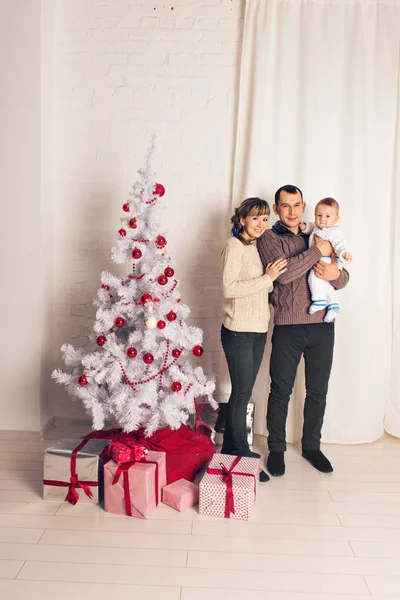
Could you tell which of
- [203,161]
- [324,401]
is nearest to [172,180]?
[203,161]

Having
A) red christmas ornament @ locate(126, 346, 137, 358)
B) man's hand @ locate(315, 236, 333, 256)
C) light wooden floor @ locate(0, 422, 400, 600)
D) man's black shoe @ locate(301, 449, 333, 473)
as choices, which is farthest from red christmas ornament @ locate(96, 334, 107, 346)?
man's black shoe @ locate(301, 449, 333, 473)

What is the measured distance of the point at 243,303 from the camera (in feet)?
9.20

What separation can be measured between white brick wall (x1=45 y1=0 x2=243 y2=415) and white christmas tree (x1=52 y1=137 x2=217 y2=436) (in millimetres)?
519

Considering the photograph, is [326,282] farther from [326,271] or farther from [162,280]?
[162,280]

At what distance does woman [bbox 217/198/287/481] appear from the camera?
8.98 ft

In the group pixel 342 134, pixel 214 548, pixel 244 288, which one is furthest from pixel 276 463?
pixel 342 134

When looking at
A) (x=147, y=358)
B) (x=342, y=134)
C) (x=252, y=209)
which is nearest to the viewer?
(x=147, y=358)

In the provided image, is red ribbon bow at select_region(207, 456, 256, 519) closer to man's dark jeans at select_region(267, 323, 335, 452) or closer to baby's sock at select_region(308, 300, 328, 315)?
man's dark jeans at select_region(267, 323, 335, 452)

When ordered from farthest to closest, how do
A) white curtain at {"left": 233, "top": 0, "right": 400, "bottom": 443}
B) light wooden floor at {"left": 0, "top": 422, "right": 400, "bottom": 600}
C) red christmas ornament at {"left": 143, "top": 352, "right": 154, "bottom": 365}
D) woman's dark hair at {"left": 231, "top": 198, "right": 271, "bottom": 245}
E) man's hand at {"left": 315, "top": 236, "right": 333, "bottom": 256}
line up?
white curtain at {"left": 233, "top": 0, "right": 400, "bottom": 443}
man's hand at {"left": 315, "top": 236, "right": 333, "bottom": 256}
woman's dark hair at {"left": 231, "top": 198, "right": 271, "bottom": 245}
red christmas ornament at {"left": 143, "top": 352, "right": 154, "bottom": 365}
light wooden floor at {"left": 0, "top": 422, "right": 400, "bottom": 600}

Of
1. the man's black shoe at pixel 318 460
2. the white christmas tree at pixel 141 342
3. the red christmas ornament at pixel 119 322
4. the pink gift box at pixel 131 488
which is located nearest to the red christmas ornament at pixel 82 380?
the white christmas tree at pixel 141 342

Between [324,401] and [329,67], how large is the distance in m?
A: 1.75

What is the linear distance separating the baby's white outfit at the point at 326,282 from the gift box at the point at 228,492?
2.83ft

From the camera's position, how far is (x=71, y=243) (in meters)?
3.37

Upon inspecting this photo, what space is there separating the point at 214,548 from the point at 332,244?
1478mm
